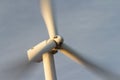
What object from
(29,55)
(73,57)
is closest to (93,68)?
(73,57)

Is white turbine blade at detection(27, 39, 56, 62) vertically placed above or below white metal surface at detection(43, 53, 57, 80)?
above

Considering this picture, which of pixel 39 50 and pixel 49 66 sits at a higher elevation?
pixel 39 50

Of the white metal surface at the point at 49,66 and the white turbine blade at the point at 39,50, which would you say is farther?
the white metal surface at the point at 49,66

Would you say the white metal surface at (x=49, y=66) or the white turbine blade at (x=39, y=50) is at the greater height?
the white turbine blade at (x=39, y=50)

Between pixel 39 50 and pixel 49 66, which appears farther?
pixel 49 66

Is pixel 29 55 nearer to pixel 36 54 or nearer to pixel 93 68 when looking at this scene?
pixel 36 54
